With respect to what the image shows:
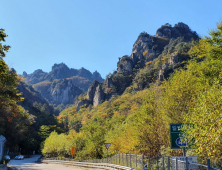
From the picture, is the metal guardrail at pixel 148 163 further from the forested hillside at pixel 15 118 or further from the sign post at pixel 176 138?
the forested hillside at pixel 15 118

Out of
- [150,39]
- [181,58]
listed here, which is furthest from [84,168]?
[150,39]

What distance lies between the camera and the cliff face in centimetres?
12562

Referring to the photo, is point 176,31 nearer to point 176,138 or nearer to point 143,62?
point 143,62

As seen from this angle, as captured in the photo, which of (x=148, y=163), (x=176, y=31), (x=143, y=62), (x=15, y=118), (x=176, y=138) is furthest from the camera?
(x=176, y=31)

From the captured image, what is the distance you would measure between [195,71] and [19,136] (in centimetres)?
6314

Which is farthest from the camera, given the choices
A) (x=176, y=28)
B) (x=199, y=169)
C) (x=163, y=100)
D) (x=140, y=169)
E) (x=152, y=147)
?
(x=176, y=28)

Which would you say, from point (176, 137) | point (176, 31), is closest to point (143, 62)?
point (176, 31)

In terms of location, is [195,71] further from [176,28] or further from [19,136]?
[176,28]

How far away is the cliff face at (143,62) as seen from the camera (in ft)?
412

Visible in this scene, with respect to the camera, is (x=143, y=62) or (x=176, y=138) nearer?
(x=176, y=138)

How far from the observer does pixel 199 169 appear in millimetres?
8711

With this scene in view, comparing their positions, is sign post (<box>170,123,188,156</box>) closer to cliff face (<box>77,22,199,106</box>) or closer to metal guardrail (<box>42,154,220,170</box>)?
metal guardrail (<box>42,154,220,170</box>)

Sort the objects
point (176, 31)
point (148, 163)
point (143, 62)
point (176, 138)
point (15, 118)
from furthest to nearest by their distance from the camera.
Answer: point (176, 31), point (143, 62), point (15, 118), point (148, 163), point (176, 138)

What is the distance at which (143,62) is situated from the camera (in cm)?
15738
